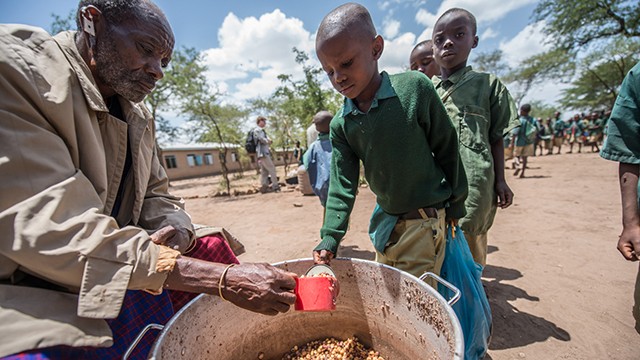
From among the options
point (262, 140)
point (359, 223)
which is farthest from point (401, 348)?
point (262, 140)

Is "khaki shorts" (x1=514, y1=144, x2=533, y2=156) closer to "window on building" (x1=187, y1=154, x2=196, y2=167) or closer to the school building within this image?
the school building

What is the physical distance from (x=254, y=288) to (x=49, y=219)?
626 mm

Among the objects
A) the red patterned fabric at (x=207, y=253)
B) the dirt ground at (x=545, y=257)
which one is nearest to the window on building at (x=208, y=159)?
the dirt ground at (x=545, y=257)

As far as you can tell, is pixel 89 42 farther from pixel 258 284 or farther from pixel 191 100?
pixel 191 100

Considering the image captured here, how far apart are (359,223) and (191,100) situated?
8.11 meters

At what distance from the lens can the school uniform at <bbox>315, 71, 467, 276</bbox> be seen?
1376 millimetres

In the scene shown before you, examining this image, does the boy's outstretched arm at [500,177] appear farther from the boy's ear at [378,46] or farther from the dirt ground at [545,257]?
the boy's ear at [378,46]

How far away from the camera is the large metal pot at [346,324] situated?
100 centimetres

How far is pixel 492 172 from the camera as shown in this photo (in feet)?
6.27

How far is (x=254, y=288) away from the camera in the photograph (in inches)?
Answer: 38.0

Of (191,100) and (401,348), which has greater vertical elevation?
(191,100)

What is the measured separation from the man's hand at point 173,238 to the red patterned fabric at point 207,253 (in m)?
0.10

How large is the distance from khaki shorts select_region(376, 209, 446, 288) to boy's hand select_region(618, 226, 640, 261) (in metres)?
0.73

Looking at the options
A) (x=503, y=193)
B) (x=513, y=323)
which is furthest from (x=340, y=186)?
(x=513, y=323)
